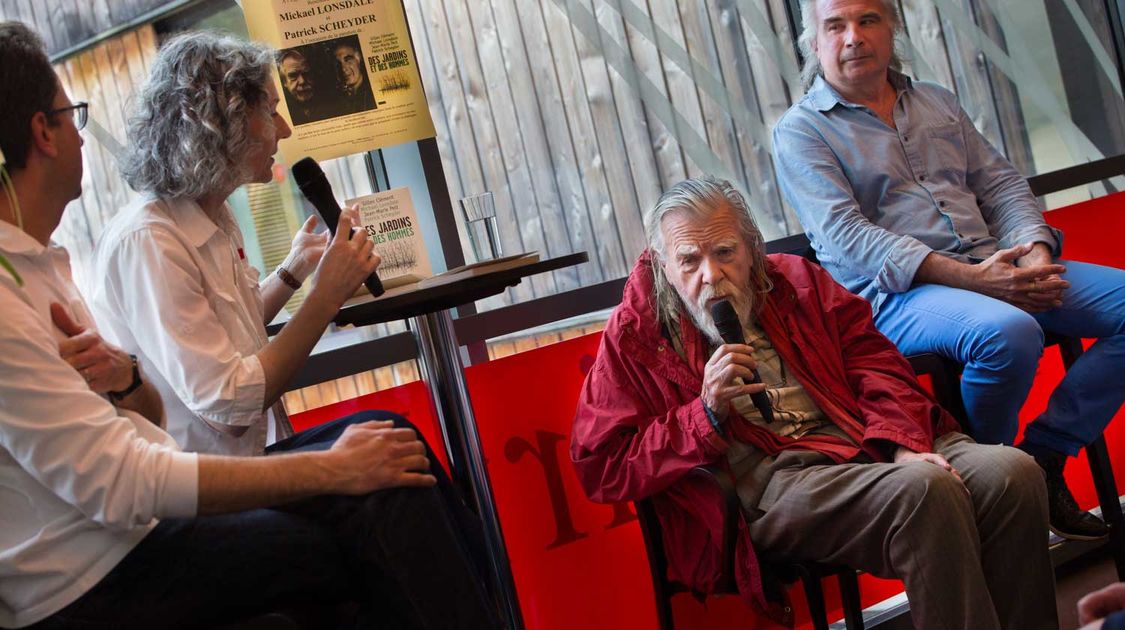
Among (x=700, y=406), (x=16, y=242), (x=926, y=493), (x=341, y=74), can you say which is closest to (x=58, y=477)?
(x=16, y=242)

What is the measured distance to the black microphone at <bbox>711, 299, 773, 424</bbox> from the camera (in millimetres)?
2143

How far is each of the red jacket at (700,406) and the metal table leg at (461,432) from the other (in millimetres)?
207

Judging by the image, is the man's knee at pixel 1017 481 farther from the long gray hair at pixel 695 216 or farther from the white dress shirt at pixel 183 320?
the white dress shirt at pixel 183 320

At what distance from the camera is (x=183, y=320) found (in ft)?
6.27

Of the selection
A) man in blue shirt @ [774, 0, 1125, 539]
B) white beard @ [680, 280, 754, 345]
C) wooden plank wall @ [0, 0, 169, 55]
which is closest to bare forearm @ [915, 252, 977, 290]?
man in blue shirt @ [774, 0, 1125, 539]

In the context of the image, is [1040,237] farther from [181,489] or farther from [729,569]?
[181,489]

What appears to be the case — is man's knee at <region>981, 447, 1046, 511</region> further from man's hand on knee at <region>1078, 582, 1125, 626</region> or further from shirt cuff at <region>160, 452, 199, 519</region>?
shirt cuff at <region>160, 452, 199, 519</region>

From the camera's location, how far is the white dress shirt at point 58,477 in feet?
4.88

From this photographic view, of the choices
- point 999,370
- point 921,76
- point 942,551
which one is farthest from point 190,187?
point 921,76

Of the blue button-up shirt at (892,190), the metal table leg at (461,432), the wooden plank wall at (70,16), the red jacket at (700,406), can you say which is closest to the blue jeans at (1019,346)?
the blue button-up shirt at (892,190)

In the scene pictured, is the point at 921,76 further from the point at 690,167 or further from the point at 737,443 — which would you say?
the point at 737,443

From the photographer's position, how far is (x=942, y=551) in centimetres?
198

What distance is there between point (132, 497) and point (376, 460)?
1.20 ft

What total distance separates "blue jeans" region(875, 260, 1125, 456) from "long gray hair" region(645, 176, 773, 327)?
517 mm
